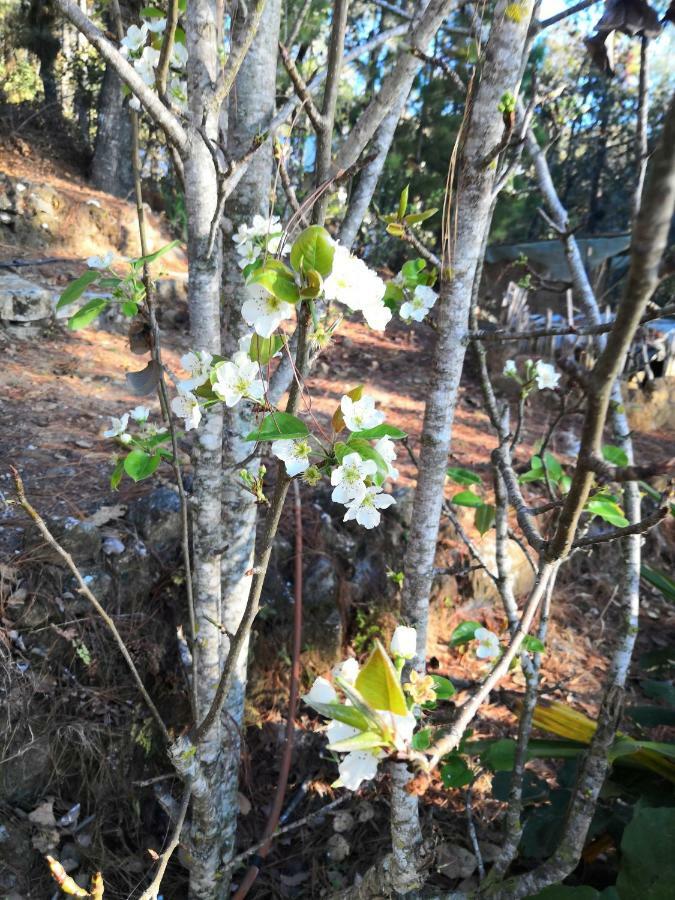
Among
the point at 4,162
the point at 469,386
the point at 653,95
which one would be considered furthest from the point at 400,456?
the point at 653,95

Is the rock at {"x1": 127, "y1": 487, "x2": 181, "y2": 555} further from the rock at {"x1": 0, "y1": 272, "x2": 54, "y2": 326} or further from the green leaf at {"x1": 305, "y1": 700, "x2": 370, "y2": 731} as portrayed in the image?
the rock at {"x1": 0, "y1": 272, "x2": 54, "y2": 326}

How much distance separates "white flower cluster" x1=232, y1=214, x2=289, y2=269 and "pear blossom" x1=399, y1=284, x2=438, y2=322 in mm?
332

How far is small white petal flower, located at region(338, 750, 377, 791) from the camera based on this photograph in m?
0.67

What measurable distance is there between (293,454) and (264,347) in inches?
7.7

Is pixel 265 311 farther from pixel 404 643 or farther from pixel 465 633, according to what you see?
pixel 465 633

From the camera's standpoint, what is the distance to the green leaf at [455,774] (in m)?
1.69

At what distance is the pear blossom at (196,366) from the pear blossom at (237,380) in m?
0.13

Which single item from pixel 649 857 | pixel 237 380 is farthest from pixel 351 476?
pixel 649 857

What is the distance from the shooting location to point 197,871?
5.45ft

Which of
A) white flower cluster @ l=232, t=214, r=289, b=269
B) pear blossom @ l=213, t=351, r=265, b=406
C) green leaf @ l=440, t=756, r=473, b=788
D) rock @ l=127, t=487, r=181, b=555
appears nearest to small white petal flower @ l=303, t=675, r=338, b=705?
pear blossom @ l=213, t=351, r=265, b=406

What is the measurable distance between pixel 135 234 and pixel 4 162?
2032 mm

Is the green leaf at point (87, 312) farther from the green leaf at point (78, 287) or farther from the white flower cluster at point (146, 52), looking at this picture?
the white flower cluster at point (146, 52)

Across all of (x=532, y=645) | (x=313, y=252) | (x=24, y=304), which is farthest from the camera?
(x=24, y=304)

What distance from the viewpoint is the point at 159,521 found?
2.38 m
